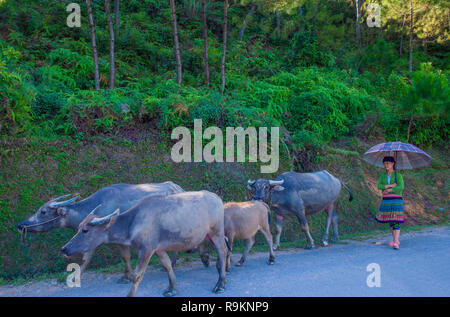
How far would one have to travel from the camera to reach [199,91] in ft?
42.1

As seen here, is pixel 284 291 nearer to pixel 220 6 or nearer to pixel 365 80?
pixel 365 80

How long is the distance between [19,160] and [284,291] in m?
6.73

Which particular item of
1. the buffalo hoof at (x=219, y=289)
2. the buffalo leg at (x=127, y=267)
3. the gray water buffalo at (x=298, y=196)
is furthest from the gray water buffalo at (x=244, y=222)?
the buffalo leg at (x=127, y=267)

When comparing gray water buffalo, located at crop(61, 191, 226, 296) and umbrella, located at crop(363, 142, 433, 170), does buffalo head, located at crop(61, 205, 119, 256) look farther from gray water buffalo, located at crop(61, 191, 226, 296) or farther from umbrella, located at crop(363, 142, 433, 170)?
umbrella, located at crop(363, 142, 433, 170)

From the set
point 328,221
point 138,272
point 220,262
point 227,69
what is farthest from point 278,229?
point 227,69

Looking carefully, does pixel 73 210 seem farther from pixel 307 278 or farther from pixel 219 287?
A: pixel 307 278

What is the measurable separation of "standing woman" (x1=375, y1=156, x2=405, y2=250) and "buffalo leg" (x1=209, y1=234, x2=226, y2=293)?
4501 mm

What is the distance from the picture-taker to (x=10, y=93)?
928 cm

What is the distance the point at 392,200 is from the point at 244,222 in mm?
3869

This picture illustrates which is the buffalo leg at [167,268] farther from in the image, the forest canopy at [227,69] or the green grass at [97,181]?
the forest canopy at [227,69]

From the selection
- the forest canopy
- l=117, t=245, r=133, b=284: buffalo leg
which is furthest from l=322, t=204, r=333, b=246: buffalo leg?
l=117, t=245, r=133, b=284: buffalo leg

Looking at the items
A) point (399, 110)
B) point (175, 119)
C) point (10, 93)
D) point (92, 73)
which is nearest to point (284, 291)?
point (175, 119)

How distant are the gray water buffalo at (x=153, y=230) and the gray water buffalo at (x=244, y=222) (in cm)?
125

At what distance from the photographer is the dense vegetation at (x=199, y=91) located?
30.5 ft
